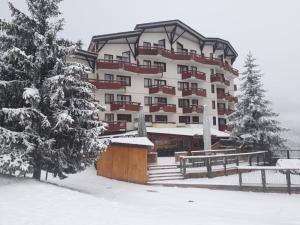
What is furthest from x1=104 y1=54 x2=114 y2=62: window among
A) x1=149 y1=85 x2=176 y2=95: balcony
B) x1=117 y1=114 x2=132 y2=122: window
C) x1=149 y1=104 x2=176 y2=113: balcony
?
x1=149 y1=104 x2=176 y2=113: balcony

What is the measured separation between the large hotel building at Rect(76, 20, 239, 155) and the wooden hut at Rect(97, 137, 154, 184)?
13687 millimetres

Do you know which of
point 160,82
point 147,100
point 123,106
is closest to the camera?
point 123,106

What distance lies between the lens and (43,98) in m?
14.8

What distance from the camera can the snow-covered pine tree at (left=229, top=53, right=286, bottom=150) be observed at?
2906 cm

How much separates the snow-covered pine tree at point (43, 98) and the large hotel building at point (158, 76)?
20539 millimetres

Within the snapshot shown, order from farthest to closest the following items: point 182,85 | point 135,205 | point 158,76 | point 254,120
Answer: point 182,85, point 158,76, point 254,120, point 135,205

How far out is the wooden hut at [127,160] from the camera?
67.5 ft

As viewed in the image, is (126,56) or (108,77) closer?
(108,77)

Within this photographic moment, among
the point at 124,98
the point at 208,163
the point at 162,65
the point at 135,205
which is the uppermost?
the point at 162,65

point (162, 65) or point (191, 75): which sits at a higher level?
point (162, 65)

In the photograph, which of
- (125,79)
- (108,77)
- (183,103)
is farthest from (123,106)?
(183,103)

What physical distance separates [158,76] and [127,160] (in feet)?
77.8

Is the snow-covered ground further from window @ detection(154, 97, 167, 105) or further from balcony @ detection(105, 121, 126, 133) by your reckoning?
window @ detection(154, 97, 167, 105)

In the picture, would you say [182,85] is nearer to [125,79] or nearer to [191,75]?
[191,75]
